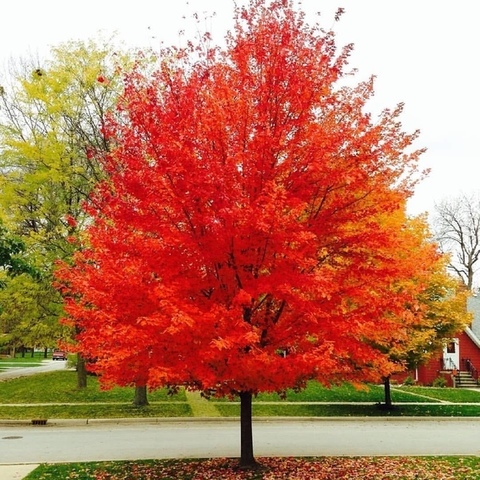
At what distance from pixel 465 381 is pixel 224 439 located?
24.8 meters

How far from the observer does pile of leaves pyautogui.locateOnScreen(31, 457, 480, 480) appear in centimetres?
1121

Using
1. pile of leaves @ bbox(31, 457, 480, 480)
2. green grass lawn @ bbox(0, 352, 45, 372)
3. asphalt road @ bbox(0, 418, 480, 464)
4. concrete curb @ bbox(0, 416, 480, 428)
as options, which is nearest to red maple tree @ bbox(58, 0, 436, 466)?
pile of leaves @ bbox(31, 457, 480, 480)

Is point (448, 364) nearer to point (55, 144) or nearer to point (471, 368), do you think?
point (471, 368)

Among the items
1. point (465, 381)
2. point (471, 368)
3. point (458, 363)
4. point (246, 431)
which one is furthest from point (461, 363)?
point (246, 431)

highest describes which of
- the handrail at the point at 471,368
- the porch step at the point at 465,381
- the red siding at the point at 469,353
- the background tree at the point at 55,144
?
the background tree at the point at 55,144

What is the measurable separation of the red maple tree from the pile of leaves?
7.62 ft

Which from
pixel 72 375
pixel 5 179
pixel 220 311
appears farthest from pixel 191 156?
pixel 72 375

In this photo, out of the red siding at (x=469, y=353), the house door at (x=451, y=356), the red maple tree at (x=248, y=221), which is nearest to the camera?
the red maple tree at (x=248, y=221)

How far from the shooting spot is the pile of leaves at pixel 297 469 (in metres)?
11.2

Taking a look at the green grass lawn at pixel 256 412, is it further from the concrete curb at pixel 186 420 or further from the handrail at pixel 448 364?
the handrail at pixel 448 364

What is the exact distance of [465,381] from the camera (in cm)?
3594

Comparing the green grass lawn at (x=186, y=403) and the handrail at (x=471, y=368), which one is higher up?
the handrail at (x=471, y=368)

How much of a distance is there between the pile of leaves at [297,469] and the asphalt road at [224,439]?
1149 mm

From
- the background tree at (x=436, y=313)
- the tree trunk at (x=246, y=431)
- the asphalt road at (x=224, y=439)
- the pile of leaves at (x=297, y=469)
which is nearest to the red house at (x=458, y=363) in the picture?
the background tree at (x=436, y=313)
